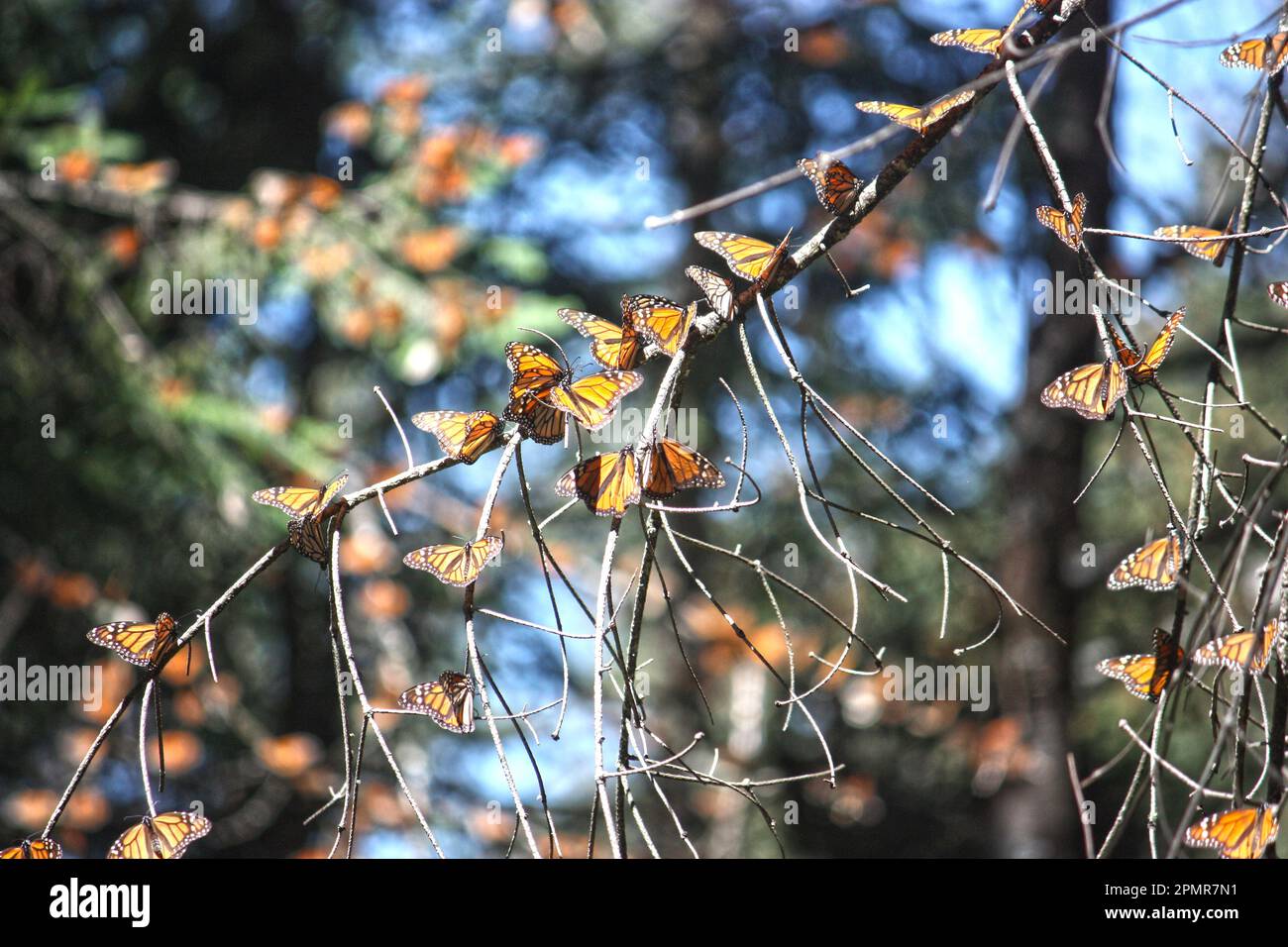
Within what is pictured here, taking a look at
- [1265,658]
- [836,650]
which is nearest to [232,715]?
[836,650]

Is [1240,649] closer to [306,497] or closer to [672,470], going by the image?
[672,470]

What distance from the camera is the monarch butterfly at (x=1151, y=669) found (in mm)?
1088

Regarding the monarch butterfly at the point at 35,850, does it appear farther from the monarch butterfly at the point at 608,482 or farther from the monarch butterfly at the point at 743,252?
the monarch butterfly at the point at 743,252

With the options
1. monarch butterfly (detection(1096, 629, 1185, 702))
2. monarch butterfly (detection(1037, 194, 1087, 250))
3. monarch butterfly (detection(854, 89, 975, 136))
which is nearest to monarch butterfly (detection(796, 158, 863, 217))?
monarch butterfly (detection(854, 89, 975, 136))

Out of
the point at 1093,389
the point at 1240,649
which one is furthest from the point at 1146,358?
the point at 1240,649

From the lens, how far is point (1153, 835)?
1.04m

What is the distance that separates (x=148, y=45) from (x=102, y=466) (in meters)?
2.51

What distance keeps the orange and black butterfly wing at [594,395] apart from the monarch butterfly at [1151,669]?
23.1 inches

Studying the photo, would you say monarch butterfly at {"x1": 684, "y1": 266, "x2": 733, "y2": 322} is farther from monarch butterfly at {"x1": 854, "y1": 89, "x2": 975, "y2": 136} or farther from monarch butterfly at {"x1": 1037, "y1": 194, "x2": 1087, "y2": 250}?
monarch butterfly at {"x1": 1037, "y1": 194, "x2": 1087, "y2": 250}

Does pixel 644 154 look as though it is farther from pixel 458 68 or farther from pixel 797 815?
pixel 797 815

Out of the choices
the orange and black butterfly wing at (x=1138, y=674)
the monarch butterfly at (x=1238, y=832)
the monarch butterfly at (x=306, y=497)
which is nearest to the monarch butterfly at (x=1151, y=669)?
the orange and black butterfly wing at (x=1138, y=674)

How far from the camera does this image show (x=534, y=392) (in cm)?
106

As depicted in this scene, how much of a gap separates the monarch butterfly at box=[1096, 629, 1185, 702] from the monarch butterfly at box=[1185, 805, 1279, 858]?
0.15 m

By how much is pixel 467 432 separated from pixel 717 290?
0.29 metres
